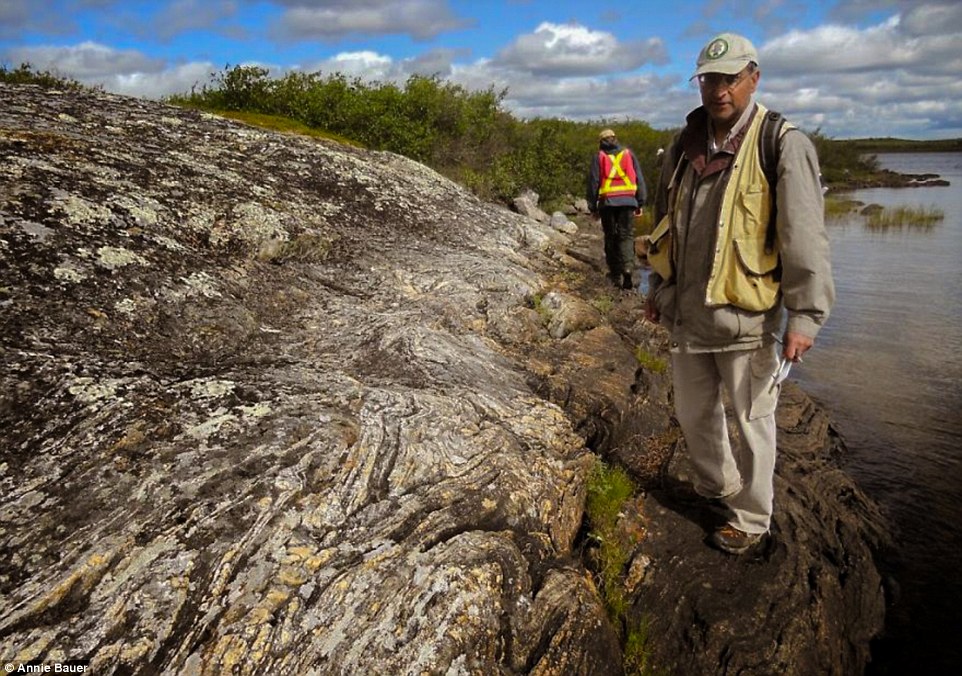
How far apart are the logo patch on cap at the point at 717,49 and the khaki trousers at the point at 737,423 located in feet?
5.97

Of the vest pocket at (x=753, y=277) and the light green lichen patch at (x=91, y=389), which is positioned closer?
the light green lichen patch at (x=91, y=389)

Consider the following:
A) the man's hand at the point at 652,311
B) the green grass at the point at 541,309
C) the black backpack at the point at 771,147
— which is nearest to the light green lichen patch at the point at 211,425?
the man's hand at the point at 652,311

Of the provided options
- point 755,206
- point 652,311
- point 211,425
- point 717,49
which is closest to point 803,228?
point 755,206

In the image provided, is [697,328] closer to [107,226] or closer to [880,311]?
[107,226]

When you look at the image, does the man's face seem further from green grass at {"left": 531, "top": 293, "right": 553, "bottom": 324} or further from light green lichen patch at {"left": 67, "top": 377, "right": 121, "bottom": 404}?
light green lichen patch at {"left": 67, "top": 377, "right": 121, "bottom": 404}

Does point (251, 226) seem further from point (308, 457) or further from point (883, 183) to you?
point (883, 183)

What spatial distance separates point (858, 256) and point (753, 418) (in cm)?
2163

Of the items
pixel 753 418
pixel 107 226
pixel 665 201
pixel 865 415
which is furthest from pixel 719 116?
pixel 865 415

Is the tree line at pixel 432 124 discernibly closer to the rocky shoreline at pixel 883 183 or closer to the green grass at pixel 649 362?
the green grass at pixel 649 362

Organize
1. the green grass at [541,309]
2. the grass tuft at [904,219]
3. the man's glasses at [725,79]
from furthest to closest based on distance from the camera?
the grass tuft at [904,219]
the green grass at [541,309]
the man's glasses at [725,79]

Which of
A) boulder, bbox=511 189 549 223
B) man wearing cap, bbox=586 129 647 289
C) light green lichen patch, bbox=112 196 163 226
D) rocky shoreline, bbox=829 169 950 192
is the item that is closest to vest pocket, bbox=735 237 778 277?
light green lichen patch, bbox=112 196 163 226

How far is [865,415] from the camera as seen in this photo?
8.92m

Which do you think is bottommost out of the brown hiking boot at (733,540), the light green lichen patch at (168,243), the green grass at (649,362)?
the brown hiking boot at (733,540)

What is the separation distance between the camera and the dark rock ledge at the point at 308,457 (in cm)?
292
